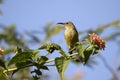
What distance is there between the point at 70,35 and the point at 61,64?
1.24 m

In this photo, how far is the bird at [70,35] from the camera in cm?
279

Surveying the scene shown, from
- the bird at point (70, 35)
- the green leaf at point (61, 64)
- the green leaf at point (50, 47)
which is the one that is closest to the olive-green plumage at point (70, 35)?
the bird at point (70, 35)

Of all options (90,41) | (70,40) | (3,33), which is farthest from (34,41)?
(90,41)

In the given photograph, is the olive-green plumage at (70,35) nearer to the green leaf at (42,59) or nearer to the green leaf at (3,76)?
the green leaf at (42,59)

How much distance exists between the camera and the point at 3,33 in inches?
284

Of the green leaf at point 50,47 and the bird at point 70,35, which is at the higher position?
the green leaf at point 50,47

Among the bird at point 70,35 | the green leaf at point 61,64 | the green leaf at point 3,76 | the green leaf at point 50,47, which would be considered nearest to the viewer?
the green leaf at point 61,64

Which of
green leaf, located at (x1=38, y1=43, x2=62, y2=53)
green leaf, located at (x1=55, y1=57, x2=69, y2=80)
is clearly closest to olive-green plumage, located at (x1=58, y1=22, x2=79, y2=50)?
green leaf, located at (x1=38, y1=43, x2=62, y2=53)

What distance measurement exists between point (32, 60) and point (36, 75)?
0.15 metres

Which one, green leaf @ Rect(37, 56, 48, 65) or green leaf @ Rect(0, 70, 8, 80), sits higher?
green leaf @ Rect(37, 56, 48, 65)

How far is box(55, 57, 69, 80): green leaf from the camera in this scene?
67.7 inches

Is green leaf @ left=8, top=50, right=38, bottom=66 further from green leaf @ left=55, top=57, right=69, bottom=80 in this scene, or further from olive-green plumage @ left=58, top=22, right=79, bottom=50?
olive-green plumage @ left=58, top=22, right=79, bottom=50

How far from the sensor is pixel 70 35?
118 inches

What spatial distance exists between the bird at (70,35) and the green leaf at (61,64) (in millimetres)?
888
